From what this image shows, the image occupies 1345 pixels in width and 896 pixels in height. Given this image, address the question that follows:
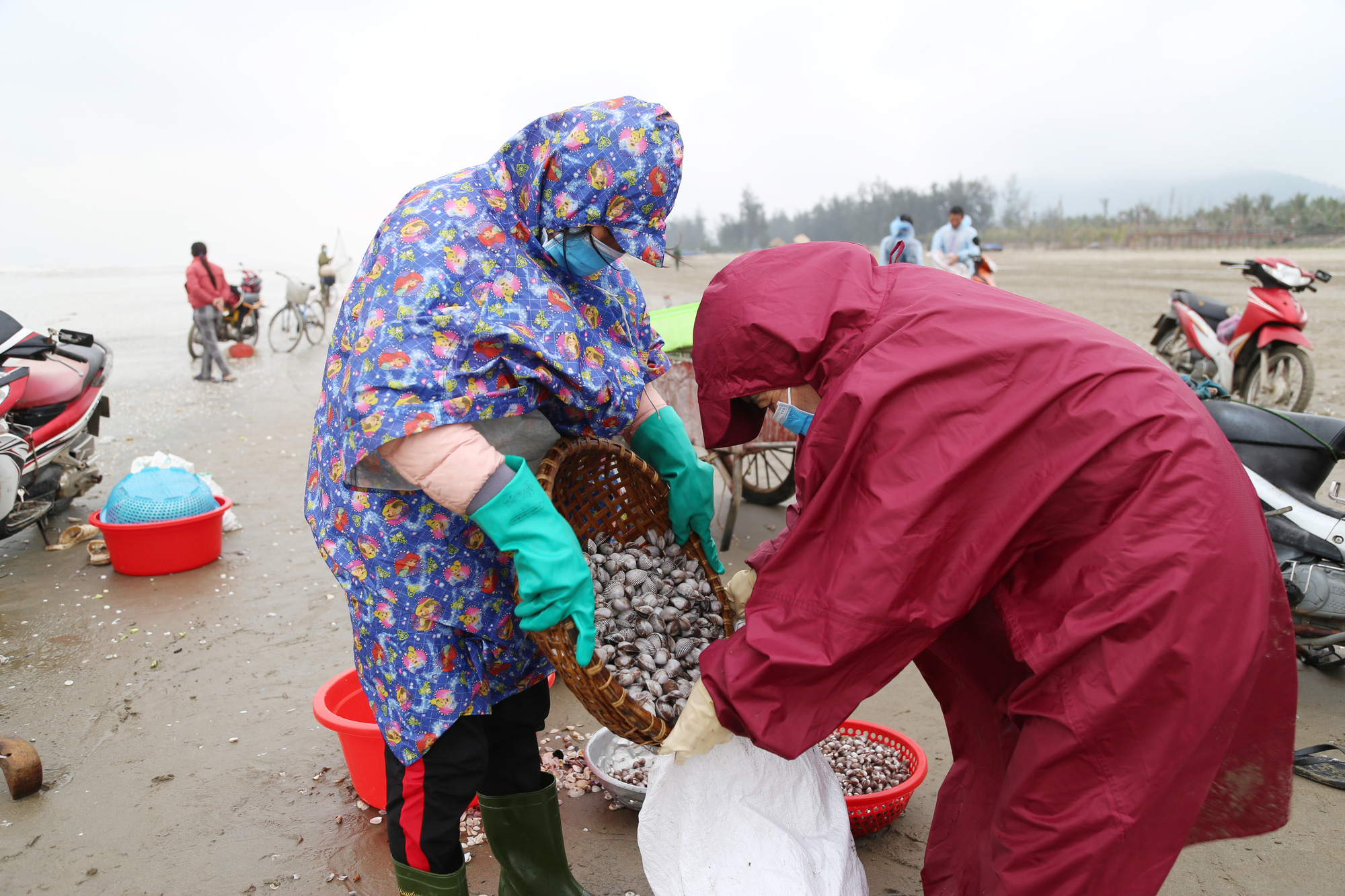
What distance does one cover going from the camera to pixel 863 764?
7.63ft

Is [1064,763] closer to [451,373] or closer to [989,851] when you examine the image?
[989,851]

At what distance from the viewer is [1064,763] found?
48.6 inches

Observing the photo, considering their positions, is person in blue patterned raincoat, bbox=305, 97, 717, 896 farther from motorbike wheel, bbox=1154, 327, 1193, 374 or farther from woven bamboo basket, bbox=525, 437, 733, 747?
motorbike wheel, bbox=1154, 327, 1193, 374

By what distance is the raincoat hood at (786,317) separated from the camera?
1.30 meters

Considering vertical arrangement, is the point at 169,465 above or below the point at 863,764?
above

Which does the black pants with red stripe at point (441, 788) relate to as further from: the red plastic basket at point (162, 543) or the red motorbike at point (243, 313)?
the red motorbike at point (243, 313)

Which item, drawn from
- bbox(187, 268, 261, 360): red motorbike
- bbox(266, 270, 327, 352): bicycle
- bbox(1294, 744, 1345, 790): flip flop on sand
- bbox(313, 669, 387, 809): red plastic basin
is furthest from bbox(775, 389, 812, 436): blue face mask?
bbox(266, 270, 327, 352): bicycle

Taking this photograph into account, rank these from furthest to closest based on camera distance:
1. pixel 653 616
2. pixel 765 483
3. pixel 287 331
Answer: pixel 287 331 < pixel 765 483 < pixel 653 616

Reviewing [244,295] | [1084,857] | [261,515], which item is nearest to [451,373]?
[1084,857]

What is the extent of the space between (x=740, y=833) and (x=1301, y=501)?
2.30 meters

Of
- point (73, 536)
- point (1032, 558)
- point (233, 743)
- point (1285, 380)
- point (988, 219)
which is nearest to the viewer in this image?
point (1032, 558)

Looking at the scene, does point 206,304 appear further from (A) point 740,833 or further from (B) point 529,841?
(A) point 740,833

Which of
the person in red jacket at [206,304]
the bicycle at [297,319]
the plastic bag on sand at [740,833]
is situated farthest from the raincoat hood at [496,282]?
the bicycle at [297,319]

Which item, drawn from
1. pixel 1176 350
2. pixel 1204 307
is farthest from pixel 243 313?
pixel 1204 307
